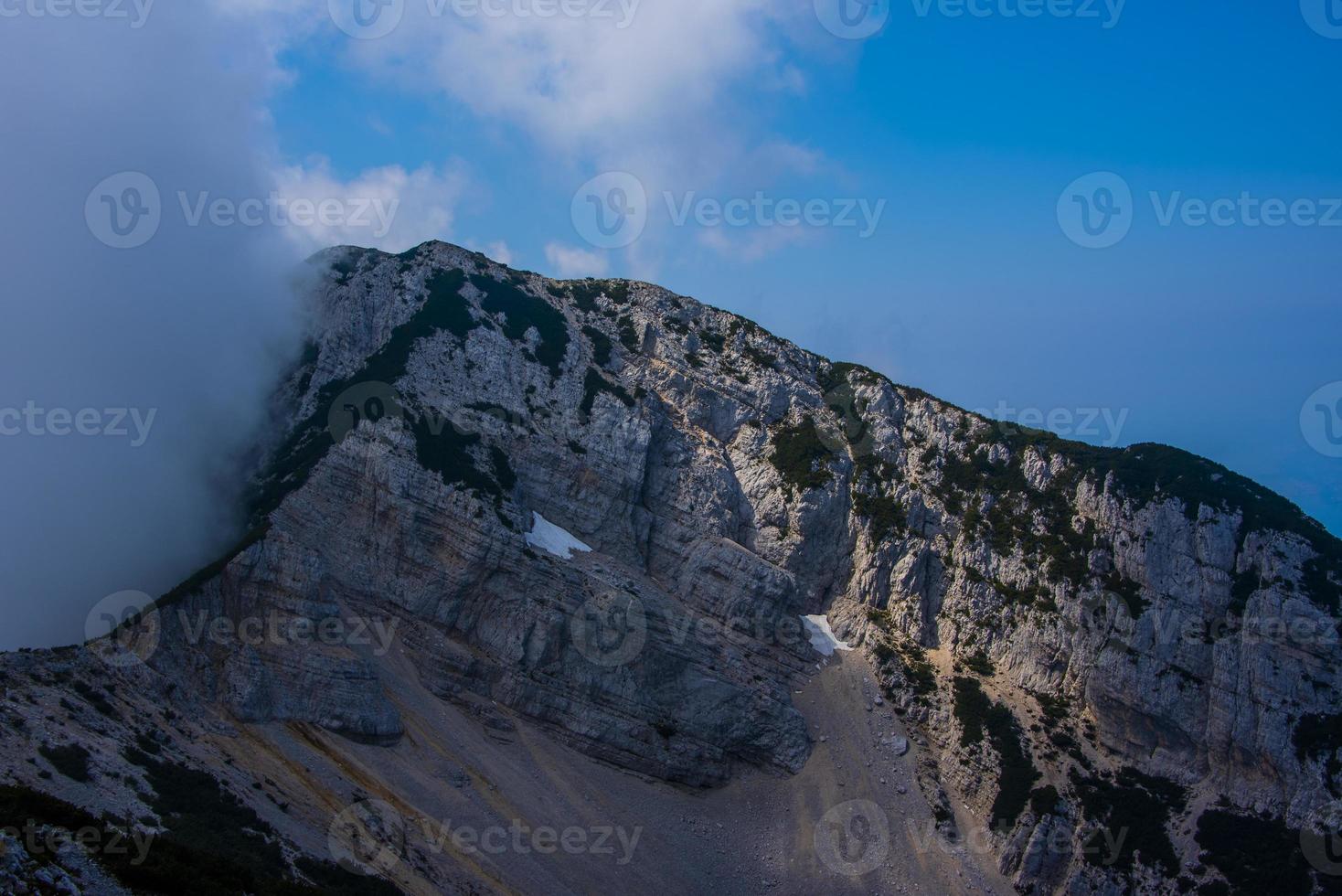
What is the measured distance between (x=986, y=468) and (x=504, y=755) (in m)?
49.0

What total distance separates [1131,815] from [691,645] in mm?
31930

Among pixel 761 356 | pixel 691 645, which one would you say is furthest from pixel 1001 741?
pixel 761 356

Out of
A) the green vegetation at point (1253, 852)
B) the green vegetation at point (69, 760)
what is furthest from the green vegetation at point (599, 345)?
the green vegetation at point (1253, 852)

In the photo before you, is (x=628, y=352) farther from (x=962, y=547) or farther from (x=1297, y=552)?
(x=1297, y=552)

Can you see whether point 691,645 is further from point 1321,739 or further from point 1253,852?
point 1321,739

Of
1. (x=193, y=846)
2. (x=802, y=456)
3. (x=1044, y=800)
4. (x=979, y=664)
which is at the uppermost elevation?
(x=802, y=456)

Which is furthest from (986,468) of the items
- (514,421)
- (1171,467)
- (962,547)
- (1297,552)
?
(514,421)

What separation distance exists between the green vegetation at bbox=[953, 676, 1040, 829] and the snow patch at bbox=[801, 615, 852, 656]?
371 inches

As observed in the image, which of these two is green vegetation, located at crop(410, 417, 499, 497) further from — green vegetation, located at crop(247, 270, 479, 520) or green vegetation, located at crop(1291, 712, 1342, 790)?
green vegetation, located at crop(1291, 712, 1342, 790)

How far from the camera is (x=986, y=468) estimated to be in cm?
8150

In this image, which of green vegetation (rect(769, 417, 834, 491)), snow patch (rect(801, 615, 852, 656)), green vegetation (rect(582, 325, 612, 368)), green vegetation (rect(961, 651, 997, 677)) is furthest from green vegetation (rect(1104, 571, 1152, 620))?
green vegetation (rect(582, 325, 612, 368))

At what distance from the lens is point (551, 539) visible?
225 feet

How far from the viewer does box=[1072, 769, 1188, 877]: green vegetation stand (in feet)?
197

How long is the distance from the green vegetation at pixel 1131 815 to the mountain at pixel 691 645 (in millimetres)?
192
